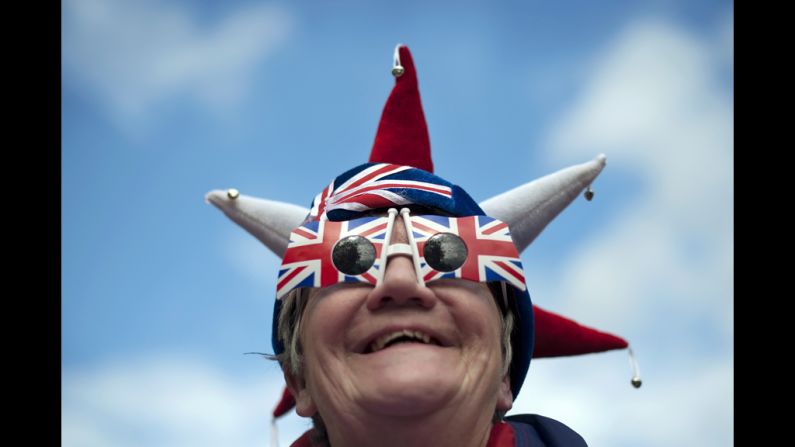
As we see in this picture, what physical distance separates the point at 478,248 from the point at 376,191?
1.15 ft

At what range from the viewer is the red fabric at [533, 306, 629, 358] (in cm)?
297

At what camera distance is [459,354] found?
81.5 inches

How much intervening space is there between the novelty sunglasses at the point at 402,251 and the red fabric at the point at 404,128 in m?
0.66

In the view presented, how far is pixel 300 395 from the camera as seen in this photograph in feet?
7.52

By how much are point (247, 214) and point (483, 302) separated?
1134mm

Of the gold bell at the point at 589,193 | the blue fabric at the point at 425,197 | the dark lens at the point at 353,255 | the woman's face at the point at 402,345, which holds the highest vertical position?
the gold bell at the point at 589,193

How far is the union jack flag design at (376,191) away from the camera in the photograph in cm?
229

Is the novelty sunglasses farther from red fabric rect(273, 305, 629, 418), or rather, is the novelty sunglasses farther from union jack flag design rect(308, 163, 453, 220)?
red fabric rect(273, 305, 629, 418)

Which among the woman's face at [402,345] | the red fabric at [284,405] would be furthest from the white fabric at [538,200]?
the red fabric at [284,405]

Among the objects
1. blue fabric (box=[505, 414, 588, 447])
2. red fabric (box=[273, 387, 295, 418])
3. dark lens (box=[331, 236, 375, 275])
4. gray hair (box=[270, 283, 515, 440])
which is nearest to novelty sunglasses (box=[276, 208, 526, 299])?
dark lens (box=[331, 236, 375, 275])

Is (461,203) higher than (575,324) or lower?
higher

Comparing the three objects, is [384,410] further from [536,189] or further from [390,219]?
[536,189]

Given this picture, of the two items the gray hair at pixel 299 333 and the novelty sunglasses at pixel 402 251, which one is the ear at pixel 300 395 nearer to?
the gray hair at pixel 299 333

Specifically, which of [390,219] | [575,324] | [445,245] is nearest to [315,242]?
[390,219]
